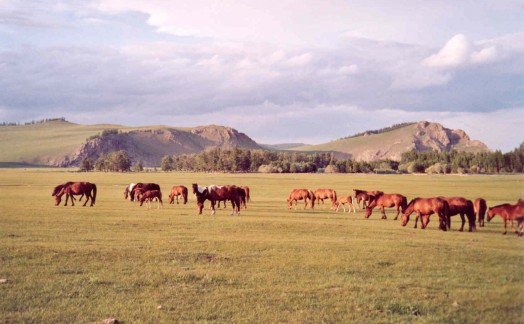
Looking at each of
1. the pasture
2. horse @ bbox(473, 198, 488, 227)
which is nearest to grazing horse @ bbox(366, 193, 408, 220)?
horse @ bbox(473, 198, 488, 227)

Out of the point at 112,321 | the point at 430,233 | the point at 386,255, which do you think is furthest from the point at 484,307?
the point at 430,233

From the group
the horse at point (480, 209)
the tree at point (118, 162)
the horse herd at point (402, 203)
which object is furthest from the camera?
the tree at point (118, 162)

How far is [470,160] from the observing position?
14038cm

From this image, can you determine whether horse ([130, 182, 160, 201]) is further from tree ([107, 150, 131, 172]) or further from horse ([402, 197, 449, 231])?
tree ([107, 150, 131, 172])

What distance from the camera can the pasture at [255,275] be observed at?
Result: 9.98m

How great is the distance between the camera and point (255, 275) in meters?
12.9

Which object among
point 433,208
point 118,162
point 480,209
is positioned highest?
point 118,162

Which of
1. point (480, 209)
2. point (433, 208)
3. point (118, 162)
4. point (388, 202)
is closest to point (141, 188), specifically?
point (388, 202)

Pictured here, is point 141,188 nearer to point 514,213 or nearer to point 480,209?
point 480,209

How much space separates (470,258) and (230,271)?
8.28 meters

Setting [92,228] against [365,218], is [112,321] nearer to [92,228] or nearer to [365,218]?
[92,228]

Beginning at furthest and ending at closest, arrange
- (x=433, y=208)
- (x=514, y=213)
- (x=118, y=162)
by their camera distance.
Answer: (x=118, y=162) < (x=433, y=208) < (x=514, y=213)

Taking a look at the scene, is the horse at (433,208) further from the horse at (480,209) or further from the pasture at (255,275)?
the horse at (480,209)

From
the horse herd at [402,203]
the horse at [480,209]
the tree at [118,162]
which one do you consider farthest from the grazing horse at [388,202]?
the tree at [118,162]
